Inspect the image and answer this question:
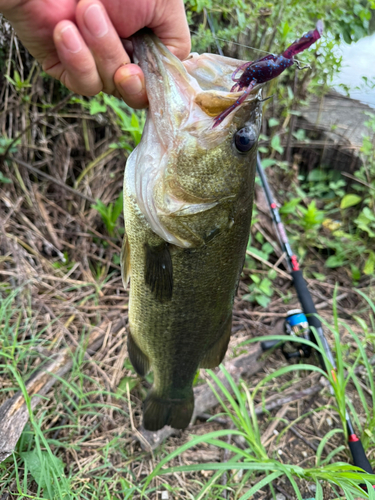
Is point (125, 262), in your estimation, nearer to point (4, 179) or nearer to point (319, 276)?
point (4, 179)

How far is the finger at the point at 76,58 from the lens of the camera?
3.51 ft

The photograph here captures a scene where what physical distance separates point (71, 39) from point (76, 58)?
59mm

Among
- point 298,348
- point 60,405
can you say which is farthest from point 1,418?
point 298,348

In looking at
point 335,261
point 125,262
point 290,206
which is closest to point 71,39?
point 125,262

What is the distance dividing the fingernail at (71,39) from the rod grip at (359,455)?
95.4 inches

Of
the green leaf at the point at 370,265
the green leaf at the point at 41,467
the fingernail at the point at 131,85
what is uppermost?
the fingernail at the point at 131,85

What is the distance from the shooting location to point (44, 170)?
10.5 ft

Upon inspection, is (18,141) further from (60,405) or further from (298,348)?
(298,348)

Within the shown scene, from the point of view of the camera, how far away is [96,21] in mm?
1068

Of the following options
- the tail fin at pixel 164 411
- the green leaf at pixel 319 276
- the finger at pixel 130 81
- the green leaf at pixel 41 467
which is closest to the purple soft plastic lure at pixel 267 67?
the finger at pixel 130 81

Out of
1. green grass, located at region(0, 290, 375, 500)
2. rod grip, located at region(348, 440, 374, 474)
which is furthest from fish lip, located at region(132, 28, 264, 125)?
rod grip, located at region(348, 440, 374, 474)

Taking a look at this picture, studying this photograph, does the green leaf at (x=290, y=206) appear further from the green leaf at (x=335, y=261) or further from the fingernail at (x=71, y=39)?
the fingernail at (x=71, y=39)

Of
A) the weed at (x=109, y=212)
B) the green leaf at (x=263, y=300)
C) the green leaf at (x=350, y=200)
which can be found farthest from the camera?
the green leaf at (x=350, y=200)

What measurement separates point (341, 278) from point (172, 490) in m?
2.65
